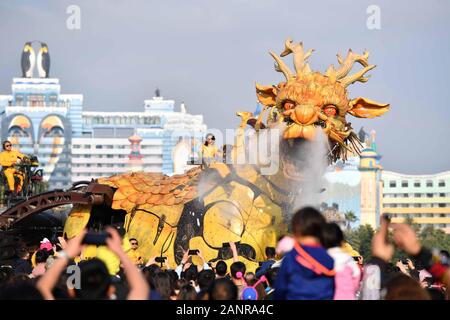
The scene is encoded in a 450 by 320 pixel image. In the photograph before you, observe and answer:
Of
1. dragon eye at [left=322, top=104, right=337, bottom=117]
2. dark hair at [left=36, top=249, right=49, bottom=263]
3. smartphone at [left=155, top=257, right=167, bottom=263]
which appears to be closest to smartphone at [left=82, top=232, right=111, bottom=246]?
dark hair at [left=36, top=249, right=49, bottom=263]

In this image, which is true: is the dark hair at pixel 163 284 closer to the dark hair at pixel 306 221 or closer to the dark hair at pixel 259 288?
the dark hair at pixel 259 288

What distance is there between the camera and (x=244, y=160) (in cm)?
1748

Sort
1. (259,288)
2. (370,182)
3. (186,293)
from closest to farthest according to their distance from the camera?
(186,293) → (259,288) → (370,182)

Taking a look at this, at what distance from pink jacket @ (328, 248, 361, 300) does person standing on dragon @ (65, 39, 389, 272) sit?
8392mm

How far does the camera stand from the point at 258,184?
17.2m

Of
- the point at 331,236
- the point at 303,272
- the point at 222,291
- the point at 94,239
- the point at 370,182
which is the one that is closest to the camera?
the point at 94,239

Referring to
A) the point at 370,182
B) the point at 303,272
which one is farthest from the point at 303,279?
the point at 370,182

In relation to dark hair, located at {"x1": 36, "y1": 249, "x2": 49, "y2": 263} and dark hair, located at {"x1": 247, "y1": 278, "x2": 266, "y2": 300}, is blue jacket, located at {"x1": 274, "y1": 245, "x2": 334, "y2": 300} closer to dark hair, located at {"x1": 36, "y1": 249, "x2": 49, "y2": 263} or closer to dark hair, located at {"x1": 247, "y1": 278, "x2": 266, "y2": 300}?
dark hair, located at {"x1": 247, "y1": 278, "x2": 266, "y2": 300}

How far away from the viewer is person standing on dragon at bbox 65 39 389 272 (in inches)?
653

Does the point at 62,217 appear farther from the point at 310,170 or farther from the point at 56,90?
the point at 56,90

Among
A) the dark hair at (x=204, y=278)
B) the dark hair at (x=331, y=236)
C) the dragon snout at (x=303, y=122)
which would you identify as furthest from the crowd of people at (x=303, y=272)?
the dragon snout at (x=303, y=122)

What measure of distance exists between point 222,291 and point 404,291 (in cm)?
135

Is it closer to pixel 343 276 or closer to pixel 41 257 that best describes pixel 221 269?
pixel 41 257
